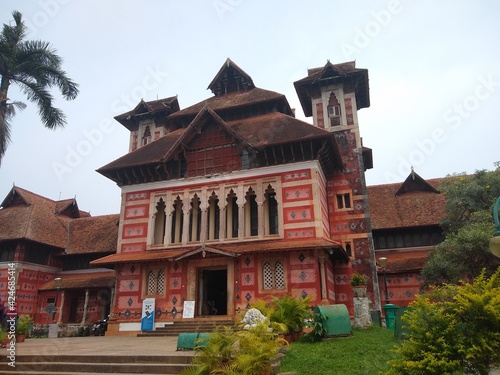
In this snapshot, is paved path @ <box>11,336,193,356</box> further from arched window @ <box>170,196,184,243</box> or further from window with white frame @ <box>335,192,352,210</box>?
window with white frame @ <box>335,192,352,210</box>

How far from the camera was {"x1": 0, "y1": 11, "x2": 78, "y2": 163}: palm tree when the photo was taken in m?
20.2

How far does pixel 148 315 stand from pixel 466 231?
53.5 ft

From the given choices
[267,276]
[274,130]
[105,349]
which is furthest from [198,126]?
[105,349]

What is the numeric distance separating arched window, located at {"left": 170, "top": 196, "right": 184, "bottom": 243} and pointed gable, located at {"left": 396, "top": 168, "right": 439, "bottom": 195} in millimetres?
16342

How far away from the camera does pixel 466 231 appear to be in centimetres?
1938

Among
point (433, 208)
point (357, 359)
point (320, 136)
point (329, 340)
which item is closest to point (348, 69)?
point (320, 136)

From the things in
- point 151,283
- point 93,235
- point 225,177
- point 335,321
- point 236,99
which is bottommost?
point 335,321

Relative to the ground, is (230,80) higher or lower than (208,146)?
higher

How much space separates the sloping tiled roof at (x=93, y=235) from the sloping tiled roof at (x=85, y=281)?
69.6 inches

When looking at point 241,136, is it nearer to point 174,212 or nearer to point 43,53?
point 174,212

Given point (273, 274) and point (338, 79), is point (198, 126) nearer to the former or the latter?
point (273, 274)

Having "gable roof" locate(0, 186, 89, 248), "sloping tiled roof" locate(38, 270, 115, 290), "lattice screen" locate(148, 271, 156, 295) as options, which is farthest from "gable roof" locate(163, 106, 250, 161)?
"gable roof" locate(0, 186, 89, 248)

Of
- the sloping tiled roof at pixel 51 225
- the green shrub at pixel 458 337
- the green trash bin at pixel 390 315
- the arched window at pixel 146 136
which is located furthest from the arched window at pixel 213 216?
the green shrub at pixel 458 337

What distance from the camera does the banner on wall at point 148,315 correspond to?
1967 cm
